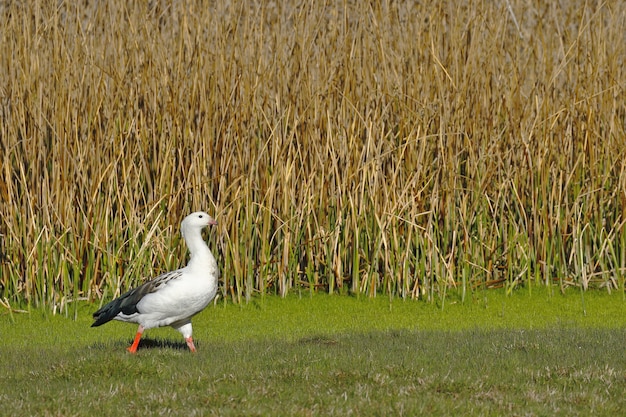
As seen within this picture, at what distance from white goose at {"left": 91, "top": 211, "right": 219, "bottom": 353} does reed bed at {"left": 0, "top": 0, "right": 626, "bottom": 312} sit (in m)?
1.82

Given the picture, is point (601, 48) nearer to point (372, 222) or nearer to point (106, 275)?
point (372, 222)

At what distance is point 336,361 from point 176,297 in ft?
3.61

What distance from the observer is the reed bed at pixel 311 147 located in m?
8.84

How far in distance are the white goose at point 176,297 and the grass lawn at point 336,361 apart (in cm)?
21

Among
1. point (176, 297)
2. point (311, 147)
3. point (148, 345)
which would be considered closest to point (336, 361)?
point (176, 297)

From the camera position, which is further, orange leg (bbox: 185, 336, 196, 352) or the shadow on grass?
the shadow on grass

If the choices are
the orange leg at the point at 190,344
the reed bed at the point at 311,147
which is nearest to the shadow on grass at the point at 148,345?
the orange leg at the point at 190,344

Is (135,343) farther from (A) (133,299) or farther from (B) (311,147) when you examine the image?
(B) (311,147)

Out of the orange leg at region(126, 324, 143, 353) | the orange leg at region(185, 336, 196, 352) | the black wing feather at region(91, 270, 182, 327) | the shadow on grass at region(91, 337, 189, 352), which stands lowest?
the shadow on grass at region(91, 337, 189, 352)

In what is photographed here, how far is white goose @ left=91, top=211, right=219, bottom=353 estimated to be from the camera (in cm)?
655

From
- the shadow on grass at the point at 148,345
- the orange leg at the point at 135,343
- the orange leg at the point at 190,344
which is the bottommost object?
the shadow on grass at the point at 148,345

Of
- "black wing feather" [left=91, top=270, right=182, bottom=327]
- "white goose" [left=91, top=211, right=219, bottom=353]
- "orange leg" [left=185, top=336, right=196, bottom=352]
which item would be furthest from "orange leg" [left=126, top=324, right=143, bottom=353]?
"orange leg" [left=185, top=336, right=196, bottom=352]

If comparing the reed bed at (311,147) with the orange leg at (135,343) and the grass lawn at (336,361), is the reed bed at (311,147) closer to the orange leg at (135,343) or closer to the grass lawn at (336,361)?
the grass lawn at (336,361)

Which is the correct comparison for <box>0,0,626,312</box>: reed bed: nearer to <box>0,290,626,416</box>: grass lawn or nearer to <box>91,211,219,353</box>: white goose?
<box>0,290,626,416</box>: grass lawn
